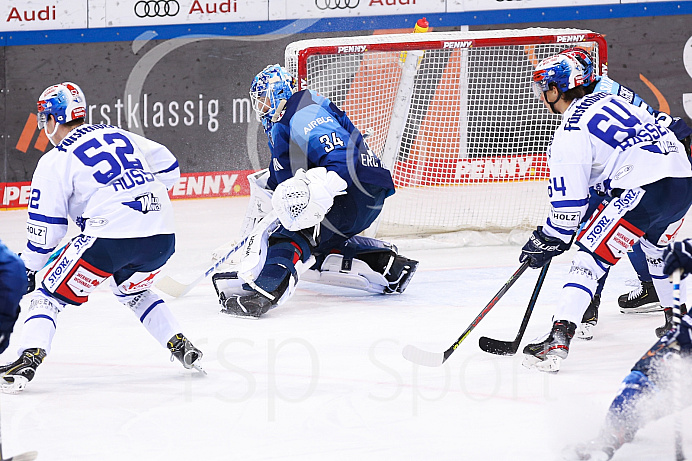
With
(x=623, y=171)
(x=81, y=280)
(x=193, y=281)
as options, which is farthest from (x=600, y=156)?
(x=193, y=281)

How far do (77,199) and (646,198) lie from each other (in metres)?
2.10

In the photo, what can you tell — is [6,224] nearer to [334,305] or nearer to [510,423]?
[334,305]

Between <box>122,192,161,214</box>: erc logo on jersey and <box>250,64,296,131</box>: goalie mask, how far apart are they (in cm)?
140

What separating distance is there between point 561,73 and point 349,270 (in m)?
1.78

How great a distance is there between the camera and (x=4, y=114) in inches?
297

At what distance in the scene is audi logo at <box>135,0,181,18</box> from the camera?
768cm

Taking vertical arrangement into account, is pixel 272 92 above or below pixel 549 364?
above

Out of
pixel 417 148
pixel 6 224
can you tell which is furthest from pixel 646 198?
pixel 6 224

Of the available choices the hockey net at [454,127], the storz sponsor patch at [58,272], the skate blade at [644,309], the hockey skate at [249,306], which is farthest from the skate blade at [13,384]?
the hockey net at [454,127]

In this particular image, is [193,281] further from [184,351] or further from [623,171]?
[623,171]

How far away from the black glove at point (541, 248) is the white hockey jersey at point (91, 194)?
1.41m

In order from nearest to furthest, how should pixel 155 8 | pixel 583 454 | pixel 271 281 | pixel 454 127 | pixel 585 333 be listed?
pixel 583 454
pixel 585 333
pixel 271 281
pixel 454 127
pixel 155 8

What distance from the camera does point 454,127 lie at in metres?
6.54

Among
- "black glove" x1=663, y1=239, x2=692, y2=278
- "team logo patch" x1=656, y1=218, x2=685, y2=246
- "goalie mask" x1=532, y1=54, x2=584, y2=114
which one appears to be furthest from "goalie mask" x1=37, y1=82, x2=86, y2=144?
"team logo patch" x1=656, y1=218, x2=685, y2=246
